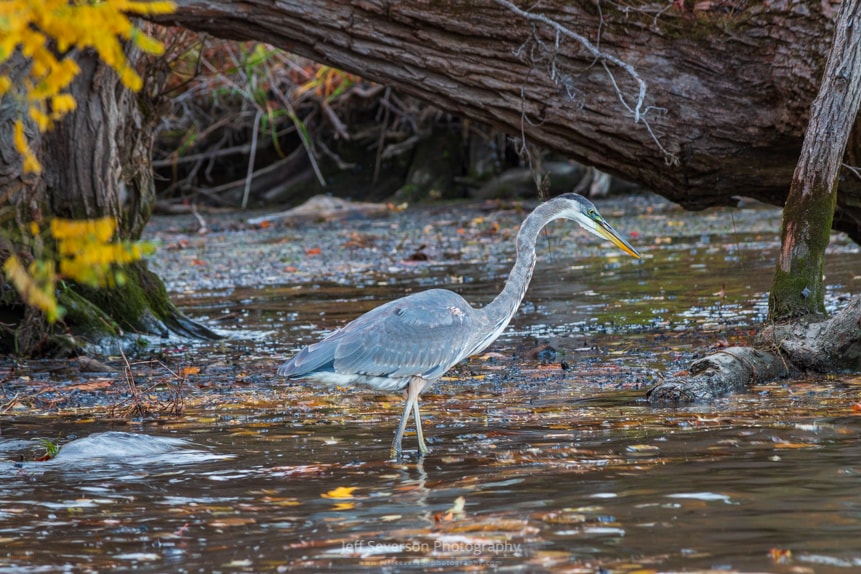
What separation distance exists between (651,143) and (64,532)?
201 inches

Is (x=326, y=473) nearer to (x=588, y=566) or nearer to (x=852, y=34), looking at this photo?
(x=588, y=566)

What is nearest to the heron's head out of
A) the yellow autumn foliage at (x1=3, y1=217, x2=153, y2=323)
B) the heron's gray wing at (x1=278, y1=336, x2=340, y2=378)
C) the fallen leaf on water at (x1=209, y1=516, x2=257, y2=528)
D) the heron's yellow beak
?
the heron's yellow beak

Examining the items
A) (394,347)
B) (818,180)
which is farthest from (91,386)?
(818,180)

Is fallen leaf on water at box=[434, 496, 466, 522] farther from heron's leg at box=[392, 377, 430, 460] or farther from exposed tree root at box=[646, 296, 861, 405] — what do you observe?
exposed tree root at box=[646, 296, 861, 405]

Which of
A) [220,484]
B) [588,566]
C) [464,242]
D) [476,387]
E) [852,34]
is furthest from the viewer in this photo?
[464,242]

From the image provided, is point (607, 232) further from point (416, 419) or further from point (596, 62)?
point (416, 419)

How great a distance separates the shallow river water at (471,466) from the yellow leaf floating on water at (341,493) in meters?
0.02

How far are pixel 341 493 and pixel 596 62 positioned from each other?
4277 mm

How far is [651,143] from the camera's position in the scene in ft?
25.6

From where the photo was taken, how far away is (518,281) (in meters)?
6.36

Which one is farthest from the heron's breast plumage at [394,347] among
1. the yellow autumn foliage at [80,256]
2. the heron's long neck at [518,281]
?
Answer: the yellow autumn foliage at [80,256]

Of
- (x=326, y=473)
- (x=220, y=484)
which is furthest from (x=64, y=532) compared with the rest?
(x=326, y=473)

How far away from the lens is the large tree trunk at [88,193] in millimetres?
7777

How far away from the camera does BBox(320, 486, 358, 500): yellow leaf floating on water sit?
4555 mm
